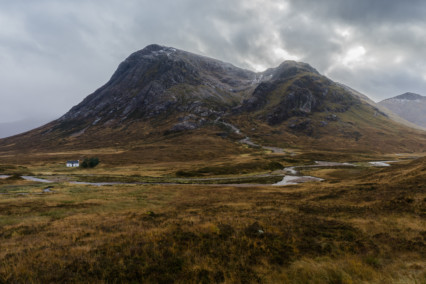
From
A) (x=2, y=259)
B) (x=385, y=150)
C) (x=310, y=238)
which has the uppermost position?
(x=2, y=259)

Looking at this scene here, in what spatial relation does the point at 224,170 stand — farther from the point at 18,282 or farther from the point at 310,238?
the point at 18,282

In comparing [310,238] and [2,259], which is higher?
[2,259]

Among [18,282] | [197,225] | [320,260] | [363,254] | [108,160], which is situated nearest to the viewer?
[18,282]

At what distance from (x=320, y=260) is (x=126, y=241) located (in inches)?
402

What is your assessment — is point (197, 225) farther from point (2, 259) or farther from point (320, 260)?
point (2, 259)

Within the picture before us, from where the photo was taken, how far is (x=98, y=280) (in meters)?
7.43

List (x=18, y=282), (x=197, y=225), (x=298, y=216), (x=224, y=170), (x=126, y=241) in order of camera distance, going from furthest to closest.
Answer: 1. (x=224, y=170)
2. (x=298, y=216)
3. (x=197, y=225)
4. (x=126, y=241)
5. (x=18, y=282)

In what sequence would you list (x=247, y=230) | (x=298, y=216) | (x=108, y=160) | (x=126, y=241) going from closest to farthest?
(x=126, y=241) < (x=247, y=230) < (x=298, y=216) < (x=108, y=160)

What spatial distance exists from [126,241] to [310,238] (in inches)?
427

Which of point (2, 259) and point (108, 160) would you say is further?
point (108, 160)

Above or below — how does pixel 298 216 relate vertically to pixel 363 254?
below

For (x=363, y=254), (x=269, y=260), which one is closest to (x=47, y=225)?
(x=269, y=260)

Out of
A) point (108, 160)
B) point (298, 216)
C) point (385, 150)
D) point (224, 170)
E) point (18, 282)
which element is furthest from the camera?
point (385, 150)

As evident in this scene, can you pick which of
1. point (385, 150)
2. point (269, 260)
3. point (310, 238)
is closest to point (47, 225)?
point (269, 260)
